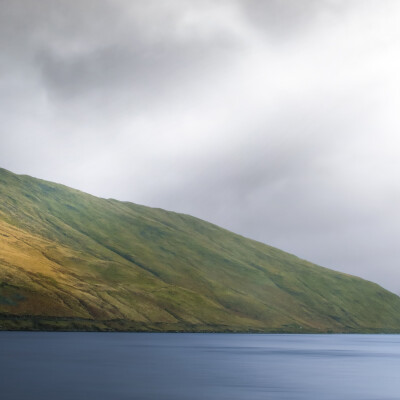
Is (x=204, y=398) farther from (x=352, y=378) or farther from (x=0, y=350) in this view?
(x=0, y=350)

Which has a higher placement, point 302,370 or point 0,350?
point 302,370

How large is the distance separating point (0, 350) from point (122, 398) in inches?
2845

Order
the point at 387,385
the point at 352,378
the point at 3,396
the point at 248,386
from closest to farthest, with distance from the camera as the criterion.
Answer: the point at 3,396, the point at 248,386, the point at 387,385, the point at 352,378

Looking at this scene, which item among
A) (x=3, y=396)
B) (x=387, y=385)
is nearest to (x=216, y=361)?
(x=387, y=385)

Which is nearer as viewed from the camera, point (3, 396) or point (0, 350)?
point (3, 396)

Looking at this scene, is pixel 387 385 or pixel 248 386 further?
pixel 387 385

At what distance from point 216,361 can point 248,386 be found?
1692 inches

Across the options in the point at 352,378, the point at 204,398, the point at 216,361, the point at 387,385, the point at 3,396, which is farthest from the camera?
the point at 216,361

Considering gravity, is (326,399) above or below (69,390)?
above

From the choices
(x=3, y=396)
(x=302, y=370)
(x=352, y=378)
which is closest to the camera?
(x=3, y=396)

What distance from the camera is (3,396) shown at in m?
61.1

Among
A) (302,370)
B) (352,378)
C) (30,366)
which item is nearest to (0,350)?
(30,366)

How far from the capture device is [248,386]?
80875 millimetres

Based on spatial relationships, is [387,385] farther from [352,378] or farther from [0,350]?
[0,350]
